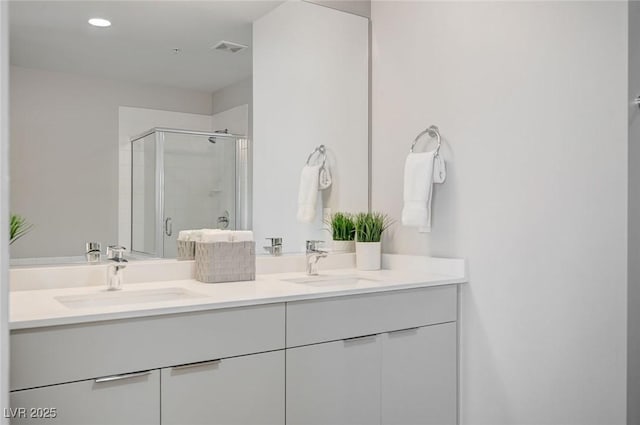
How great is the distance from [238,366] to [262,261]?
0.73 m

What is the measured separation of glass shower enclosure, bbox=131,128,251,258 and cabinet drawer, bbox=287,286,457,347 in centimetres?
62

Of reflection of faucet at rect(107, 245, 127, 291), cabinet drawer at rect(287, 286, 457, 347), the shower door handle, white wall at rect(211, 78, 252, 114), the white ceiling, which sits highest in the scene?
the white ceiling

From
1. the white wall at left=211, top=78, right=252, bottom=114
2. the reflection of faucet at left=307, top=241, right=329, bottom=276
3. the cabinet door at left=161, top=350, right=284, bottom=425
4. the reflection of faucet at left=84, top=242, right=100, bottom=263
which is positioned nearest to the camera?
the cabinet door at left=161, top=350, right=284, bottom=425

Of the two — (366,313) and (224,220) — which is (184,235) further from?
(366,313)

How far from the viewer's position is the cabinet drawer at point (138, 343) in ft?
4.30

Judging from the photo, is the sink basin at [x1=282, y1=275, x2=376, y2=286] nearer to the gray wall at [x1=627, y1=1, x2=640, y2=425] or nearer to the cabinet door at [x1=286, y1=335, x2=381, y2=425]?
the cabinet door at [x1=286, y1=335, x2=381, y2=425]

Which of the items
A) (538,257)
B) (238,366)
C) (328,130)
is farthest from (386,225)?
(238,366)

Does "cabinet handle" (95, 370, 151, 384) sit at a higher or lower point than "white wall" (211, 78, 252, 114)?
lower

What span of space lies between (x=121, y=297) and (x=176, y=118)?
2.48 ft

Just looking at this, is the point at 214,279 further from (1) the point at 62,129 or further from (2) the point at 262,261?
(1) the point at 62,129

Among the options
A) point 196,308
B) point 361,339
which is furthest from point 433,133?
point 196,308

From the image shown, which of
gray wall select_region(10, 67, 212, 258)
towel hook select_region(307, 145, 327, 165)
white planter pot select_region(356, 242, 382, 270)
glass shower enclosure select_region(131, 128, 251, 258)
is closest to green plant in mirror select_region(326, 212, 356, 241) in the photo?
white planter pot select_region(356, 242, 382, 270)

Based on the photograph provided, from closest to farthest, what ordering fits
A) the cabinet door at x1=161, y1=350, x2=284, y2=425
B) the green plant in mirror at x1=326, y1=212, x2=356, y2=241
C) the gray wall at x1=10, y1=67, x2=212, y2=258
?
the cabinet door at x1=161, y1=350, x2=284, y2=425 < the gray wall at x1=10, y1=67, x2=212, y2=258 < the green plant in mirror at x1=326, y1=212, x2=356, y2=241

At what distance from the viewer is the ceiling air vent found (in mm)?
2219
